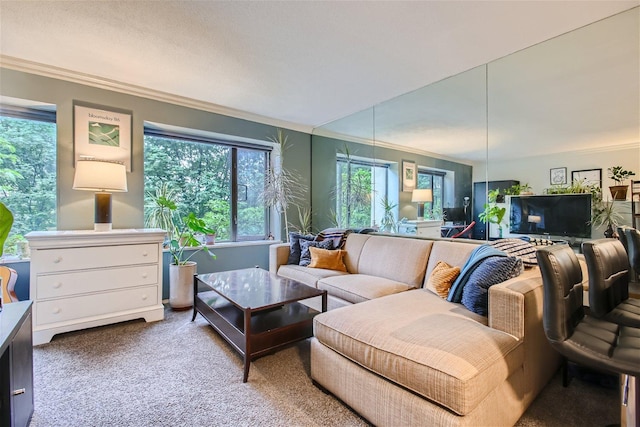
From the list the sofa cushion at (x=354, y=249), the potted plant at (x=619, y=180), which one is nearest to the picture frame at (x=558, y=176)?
the potted plant at (x=619, y=180)

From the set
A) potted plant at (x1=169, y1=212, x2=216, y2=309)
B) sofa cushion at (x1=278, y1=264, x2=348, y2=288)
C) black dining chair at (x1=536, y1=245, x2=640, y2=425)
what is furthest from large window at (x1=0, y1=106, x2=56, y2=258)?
black dining chair at (x1=536, y1=245, x2=640, y2=425)

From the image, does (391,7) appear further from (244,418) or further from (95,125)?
(95,125)

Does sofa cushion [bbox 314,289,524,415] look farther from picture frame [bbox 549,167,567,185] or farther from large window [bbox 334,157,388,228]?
large window [bbox 334,157,388,228]

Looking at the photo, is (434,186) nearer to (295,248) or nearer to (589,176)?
(589,176)

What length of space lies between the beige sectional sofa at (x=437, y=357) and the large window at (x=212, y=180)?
2.62 m

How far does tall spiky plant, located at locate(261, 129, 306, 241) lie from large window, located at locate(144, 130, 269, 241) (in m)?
0.22

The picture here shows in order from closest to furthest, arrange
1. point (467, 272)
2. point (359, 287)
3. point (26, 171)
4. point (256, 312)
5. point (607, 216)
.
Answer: point (467, 272), point (607, 216), point (256, 312), point (359, 287), point (26, 171)

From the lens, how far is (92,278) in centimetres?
252

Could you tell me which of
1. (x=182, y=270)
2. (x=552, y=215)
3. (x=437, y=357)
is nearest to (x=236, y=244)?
(x=182, y=270)

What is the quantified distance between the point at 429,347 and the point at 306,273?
5.95 feet

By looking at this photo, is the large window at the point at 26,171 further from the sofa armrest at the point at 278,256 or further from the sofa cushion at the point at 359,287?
the sofa cushion at the point at 359,287

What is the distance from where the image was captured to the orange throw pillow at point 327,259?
3.16m

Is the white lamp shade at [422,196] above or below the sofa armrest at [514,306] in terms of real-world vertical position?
above

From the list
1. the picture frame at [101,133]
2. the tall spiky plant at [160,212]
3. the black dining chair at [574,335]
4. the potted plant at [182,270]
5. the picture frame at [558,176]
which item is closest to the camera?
the black dining chair at [574,335]
